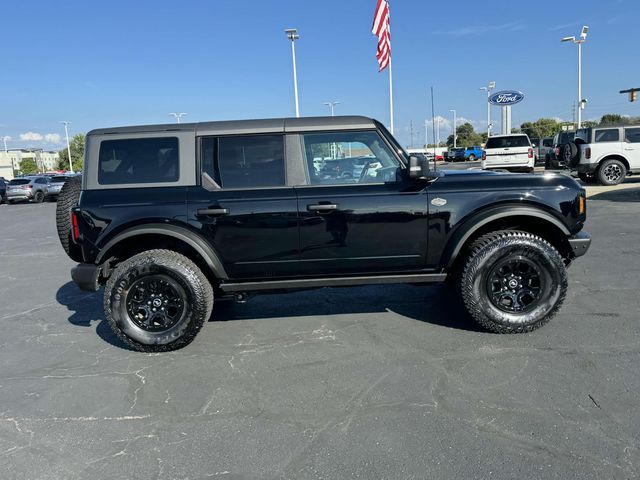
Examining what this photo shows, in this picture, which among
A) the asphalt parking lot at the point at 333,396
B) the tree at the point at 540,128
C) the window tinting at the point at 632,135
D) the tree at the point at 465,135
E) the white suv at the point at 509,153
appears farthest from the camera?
the tree at the point at 465,135

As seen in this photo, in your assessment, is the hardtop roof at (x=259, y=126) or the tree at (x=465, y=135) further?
the tree at (x=465, y=135)

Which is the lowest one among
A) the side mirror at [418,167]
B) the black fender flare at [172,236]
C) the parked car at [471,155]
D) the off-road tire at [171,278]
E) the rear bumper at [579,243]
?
the off-road tire at [171,278]

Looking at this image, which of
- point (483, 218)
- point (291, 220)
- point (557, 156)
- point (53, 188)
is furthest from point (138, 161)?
point (53, 188)

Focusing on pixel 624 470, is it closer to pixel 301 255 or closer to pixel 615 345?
pixel 615 345

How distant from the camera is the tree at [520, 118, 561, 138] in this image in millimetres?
74738

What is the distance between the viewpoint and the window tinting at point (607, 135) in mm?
14680

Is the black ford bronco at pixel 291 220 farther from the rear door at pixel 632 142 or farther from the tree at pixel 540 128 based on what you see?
the tree at pixel 540 128

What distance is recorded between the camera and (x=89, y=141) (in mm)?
4023

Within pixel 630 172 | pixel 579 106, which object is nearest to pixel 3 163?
pixel 579 106

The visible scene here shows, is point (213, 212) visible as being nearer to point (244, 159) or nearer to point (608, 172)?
point (244, 159)

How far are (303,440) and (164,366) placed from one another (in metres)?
1.57

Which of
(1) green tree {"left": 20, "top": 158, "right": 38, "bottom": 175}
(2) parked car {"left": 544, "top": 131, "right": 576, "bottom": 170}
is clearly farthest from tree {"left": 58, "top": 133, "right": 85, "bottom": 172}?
(2) parked car {"left": 544, "top": 131, "right": 576, "bottom": 170}

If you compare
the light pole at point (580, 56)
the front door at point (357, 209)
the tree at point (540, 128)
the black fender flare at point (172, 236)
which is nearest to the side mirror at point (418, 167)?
the front door at point (357, 209)

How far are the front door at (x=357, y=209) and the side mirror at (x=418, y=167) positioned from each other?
190mm
